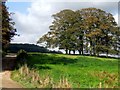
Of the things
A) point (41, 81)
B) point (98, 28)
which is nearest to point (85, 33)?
point (98, 28)

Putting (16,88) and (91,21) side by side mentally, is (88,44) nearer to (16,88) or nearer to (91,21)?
(91,21)

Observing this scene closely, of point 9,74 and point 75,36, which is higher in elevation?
point 75,36

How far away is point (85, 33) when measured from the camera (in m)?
83.3

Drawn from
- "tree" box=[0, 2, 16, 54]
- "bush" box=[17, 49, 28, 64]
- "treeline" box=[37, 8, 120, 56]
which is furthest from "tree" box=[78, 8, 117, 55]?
"tree" box=[0, 2, 16, 54]

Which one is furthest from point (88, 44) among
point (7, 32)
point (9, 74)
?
point (9, 74)

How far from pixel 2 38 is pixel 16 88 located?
14.4 m

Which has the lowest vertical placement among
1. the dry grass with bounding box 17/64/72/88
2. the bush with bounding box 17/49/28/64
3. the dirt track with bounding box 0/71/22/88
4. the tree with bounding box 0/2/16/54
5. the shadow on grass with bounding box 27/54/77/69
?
the dirt track with bounding box 0/71/22/88

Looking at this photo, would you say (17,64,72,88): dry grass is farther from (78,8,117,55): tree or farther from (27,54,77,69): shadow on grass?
(78,8,117,55): tree

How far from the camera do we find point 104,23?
82.9 metres

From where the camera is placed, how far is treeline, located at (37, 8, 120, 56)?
265 feet

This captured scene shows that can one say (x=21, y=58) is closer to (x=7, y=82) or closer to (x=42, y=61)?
(x=42, y=61)

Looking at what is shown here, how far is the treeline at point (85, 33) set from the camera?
80.7 metres

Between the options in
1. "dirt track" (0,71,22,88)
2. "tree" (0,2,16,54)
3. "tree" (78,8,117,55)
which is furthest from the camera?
"tree" (78,8,117,55)

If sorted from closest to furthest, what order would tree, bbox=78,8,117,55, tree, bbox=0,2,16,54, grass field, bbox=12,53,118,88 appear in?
grass field, bbox=12,53,118,88, tree, bbox=0,2,16,54, tree, bbox=78,8,117,55
